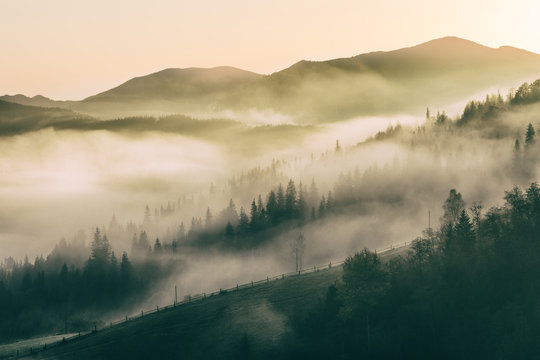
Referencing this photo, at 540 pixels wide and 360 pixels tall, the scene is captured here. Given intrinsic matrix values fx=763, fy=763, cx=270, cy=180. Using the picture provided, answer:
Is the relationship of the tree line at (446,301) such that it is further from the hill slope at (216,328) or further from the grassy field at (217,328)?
the hill slope at (216,328)

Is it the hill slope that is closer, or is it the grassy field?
the grassy field

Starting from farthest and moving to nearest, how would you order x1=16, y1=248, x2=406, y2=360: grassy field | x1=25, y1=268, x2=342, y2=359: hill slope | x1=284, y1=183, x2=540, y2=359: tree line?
1. x1=25, y1=268, x2=342, y2=359: hill slope
2. x1=16, y1=248, x2=406, y2=360: grassy field
3. x1=284, y1=183, x2=540, y2=359: tree line

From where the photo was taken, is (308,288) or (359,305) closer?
(359,305)

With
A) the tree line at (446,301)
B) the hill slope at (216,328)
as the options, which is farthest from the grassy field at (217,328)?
the tree line at (446,301)

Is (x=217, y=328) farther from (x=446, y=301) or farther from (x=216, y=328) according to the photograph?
(x=446, y=301)

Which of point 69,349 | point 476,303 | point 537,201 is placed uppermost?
point 537,201

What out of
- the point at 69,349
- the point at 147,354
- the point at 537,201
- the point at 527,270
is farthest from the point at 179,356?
the point at 537,201

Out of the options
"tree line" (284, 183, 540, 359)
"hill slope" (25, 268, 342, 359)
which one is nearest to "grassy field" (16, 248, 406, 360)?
"hill slope" (25, 268, 342, 359)

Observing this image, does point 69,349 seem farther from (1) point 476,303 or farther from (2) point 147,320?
(1) point 476,303

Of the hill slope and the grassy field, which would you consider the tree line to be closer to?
the grassy field

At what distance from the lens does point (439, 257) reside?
158 meters

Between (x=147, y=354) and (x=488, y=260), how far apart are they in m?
70.0

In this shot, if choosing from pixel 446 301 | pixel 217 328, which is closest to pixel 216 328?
pixel 217 328

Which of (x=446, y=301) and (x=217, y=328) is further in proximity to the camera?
(x=217, y=328)
